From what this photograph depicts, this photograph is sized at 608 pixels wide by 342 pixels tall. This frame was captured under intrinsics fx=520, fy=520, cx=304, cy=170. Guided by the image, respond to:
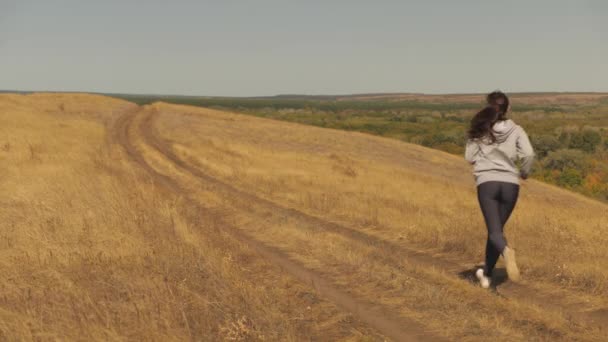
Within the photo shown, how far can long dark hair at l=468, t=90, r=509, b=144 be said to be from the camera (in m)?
6.05

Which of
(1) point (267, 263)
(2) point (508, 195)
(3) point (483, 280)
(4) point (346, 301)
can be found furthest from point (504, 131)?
(1) point (267, 263)

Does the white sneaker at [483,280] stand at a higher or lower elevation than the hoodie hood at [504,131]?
lower

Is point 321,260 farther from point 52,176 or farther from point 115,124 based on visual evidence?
point 115,124

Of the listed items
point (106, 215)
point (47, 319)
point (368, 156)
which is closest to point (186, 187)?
point (106, 215)

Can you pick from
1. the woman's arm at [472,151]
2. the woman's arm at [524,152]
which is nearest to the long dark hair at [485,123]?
the woman's arm at [472,151]

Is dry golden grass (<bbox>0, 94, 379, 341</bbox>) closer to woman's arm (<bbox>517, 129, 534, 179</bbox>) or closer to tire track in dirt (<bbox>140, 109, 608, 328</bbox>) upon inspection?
tire track in dirt (<bbox>140, 109, 608, 328</bbox>)

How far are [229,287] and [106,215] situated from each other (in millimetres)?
4097

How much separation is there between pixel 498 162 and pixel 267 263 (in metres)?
3.37

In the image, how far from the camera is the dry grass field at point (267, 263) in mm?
4895

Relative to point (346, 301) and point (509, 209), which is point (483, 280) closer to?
point (509, 209)

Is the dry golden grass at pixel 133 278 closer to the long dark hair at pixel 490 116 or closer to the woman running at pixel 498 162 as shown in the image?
the woman running at pixel 498 162

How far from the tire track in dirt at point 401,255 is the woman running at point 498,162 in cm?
62

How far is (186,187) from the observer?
48.5 feet

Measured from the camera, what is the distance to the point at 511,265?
19.2 ft
